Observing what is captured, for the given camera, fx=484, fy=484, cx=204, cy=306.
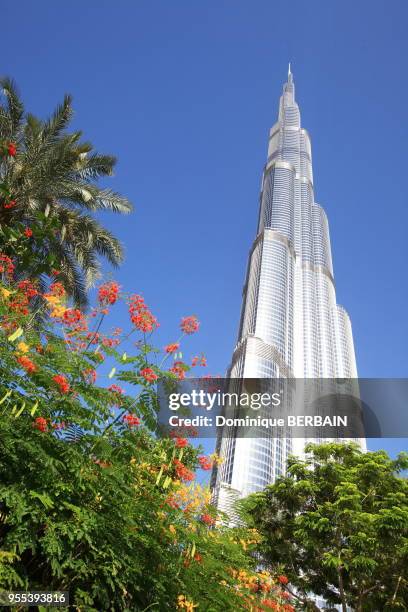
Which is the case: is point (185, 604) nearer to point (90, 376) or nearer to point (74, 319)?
point (90, 376)

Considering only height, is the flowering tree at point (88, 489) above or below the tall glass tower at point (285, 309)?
below

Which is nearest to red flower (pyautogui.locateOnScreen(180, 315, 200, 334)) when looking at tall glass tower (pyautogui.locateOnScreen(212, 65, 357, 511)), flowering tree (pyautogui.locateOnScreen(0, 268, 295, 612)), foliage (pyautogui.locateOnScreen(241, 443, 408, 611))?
flowering tree (pyautogui.locateOnScreen(0, 268, 295, 612))

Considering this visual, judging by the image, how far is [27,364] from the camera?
215 inches

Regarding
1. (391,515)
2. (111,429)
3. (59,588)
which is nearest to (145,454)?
(111,429)

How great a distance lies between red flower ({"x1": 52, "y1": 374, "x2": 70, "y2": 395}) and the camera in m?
5.55

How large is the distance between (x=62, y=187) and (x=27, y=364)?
413 inches

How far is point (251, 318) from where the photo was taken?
128 metres

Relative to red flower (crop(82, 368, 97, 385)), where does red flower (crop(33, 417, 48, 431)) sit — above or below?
below

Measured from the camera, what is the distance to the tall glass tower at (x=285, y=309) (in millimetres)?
100000

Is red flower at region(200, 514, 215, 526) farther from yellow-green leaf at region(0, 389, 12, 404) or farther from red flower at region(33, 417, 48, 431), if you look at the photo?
yellow-green leaf at region(0, 389, 12, 404)

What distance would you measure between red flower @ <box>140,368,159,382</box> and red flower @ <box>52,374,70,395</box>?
3.76 ft

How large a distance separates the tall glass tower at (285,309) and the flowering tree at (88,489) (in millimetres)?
89462

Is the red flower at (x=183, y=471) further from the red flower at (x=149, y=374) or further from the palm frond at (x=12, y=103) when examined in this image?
the palm frond at (x=12, y=103)

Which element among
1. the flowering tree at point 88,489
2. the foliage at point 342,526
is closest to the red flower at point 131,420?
the flowering tree at point 88,489
